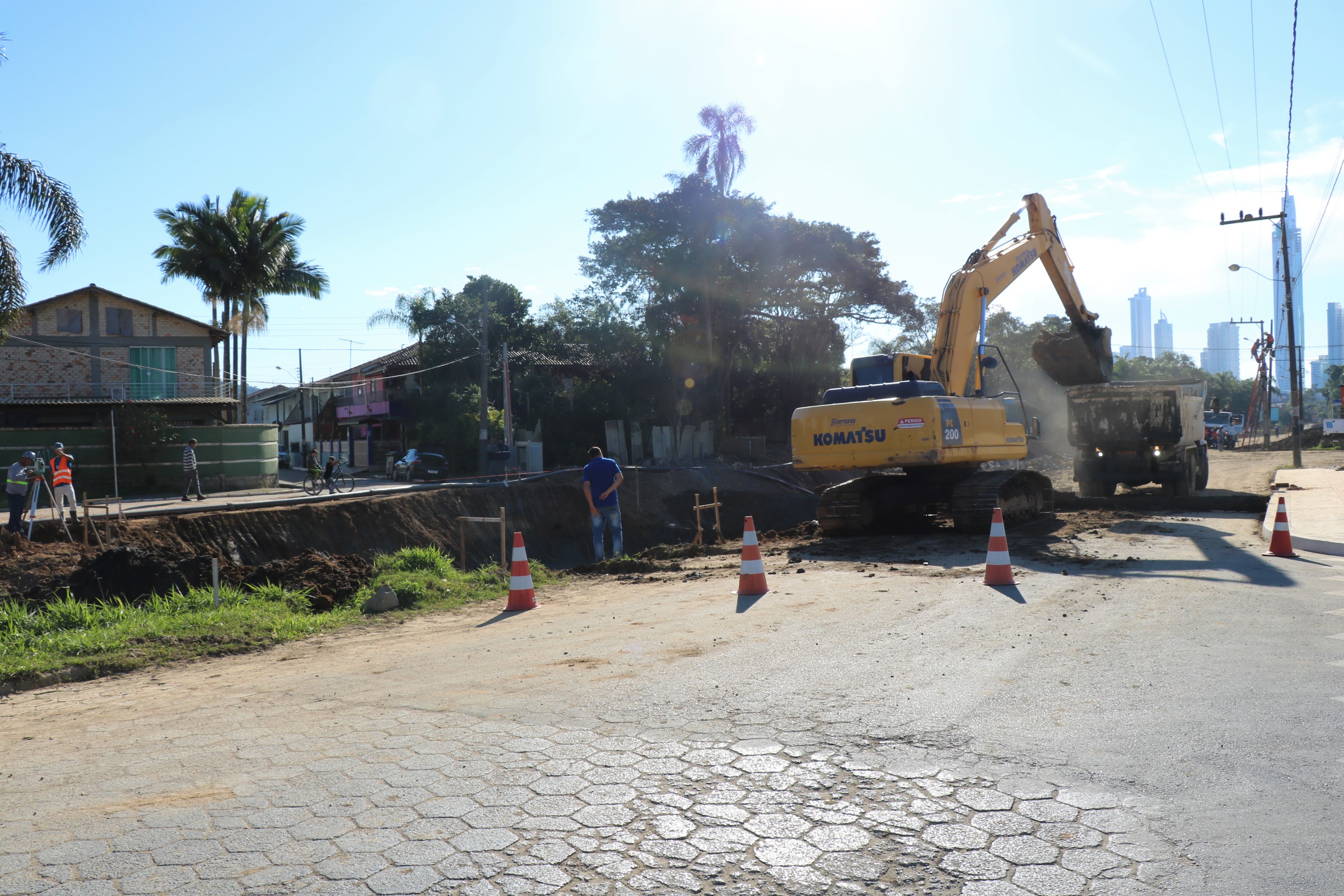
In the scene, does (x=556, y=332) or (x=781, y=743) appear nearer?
(x=781, y=743)

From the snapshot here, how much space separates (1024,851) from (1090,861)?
0.73ft

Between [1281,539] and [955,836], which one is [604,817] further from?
[1281,539]

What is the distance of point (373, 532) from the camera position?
70.2 ft

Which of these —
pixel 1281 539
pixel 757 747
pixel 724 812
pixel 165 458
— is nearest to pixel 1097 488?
pixel 1281 539

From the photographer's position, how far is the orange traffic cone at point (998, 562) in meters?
9.49

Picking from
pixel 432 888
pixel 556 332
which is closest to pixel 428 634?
pixel 432 888

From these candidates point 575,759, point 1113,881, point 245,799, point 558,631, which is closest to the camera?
point 1113,881

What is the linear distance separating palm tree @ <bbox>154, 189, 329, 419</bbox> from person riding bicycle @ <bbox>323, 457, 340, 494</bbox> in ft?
52.0

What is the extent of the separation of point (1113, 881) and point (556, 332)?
44273 mm

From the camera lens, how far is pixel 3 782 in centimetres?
446

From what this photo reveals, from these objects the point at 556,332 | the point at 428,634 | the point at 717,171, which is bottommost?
the point at 428,634

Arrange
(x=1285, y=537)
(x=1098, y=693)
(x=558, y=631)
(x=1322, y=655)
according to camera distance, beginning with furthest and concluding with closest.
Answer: (x=1285, y=537)
(x=558, y=631)
(x=1322, y=655)
(x=1098, y=693)

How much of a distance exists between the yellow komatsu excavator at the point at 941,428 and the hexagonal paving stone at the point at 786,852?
10575 mm

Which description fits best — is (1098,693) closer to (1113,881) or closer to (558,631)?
(1113,881)
